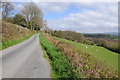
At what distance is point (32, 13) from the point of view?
5884 centimetres

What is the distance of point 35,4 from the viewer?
196ft

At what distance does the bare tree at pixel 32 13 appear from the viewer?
2273 inches

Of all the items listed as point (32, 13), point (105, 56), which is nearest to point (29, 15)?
point (32, 13)

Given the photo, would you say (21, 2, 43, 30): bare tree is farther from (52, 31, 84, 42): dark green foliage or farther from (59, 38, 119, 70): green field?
(59, 38, 119, 70): green field

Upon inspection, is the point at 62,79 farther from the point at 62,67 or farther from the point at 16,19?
the point at 16,19

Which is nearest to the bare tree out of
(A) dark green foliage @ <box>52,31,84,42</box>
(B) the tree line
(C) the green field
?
(B) the tree line

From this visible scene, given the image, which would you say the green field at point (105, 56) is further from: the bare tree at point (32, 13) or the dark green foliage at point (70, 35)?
the bare tree at point (32, 13)

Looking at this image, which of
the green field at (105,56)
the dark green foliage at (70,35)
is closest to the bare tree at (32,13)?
the dark green foliage at (70,35)

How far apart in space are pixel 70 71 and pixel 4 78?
3269mm

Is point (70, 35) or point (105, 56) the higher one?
point (70, 35)

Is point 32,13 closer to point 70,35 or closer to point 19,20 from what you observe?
point 19,20

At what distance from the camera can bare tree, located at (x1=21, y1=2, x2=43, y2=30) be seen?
57741 mm

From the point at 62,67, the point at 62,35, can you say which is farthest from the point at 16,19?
the point at 62,67

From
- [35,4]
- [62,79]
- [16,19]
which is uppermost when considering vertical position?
[35,4]
